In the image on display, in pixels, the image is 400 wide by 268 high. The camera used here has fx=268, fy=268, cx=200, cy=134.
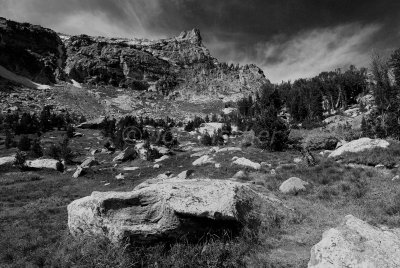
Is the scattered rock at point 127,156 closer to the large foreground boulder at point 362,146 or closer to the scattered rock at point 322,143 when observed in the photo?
the scattered rock at point 322,143

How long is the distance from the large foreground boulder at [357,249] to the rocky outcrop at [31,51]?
152 meters

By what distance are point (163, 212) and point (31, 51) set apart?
18137 centimetres

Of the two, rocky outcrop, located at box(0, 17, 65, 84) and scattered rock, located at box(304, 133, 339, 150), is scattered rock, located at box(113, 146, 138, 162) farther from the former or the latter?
rocky outcrop, located at box(0, 17, 65, 84)

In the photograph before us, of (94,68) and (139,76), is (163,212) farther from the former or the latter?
(139,76)

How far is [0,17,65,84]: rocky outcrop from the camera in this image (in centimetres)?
13338

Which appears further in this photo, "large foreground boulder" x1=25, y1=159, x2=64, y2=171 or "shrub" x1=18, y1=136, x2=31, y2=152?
"shrub" x1=18, y1=136, x2=31, y2=152

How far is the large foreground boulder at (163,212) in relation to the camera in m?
8.02

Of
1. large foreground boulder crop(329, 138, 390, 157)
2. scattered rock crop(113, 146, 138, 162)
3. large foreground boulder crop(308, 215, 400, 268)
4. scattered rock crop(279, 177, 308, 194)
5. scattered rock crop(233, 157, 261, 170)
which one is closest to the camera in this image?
large foreground boulder crop(308, 215, 400, 268)

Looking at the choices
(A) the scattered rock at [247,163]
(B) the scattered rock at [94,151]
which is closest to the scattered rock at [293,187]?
(A) the scattered rock at [247,163]

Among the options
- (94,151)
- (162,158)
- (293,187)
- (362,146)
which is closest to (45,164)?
(94,151)

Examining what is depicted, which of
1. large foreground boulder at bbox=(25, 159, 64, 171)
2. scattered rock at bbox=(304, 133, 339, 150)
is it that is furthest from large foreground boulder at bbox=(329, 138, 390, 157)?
large foreground boulder at bbox=(25, 159, 64, 171)

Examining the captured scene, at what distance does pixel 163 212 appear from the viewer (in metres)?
8.27

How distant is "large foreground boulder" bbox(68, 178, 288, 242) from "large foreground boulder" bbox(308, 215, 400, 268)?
9.68 feet

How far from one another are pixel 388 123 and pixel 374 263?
134 feet
